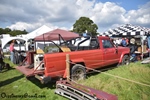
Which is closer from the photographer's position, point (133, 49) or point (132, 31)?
point (133, 49)

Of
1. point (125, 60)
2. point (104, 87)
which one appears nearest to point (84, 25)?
point (125, 60)

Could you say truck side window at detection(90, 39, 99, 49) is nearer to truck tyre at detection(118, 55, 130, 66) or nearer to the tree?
truck tyre at detection(118, 55, 130, 66)

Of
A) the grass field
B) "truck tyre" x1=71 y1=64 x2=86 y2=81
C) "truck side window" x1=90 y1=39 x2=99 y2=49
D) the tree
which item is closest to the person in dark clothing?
the grass field

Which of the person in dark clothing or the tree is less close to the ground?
the tree

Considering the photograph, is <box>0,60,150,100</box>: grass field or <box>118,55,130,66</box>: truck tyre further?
<box>118,55,130,66</box>: truck tyre

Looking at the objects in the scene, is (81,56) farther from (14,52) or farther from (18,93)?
(14,52)

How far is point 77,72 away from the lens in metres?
5.50

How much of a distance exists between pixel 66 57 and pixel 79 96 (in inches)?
60.4

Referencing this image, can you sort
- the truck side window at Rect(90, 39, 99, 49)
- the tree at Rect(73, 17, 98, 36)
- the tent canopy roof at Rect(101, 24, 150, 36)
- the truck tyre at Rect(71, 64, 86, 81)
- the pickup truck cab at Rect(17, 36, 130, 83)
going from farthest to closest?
the tree at Rect(73, 17, 98, 36) → the tent canopy roof at Rect(101, 24, 150, 36) → the truck side window at Rect(90, 39, 99, 49) → the truck tyre at Rect(71, 64, 86, 81) → the pickup truck cab at Rect(17, 36, 130, 83)

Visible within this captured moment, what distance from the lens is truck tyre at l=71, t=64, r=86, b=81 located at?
531cm

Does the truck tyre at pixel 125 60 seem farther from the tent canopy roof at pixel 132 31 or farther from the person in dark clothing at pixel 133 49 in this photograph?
the tent canopy roof at pixel 132 31

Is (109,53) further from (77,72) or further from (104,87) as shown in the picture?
(104,87)

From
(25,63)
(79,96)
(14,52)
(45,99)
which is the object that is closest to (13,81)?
(25,63)

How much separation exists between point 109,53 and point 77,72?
7.14ft
